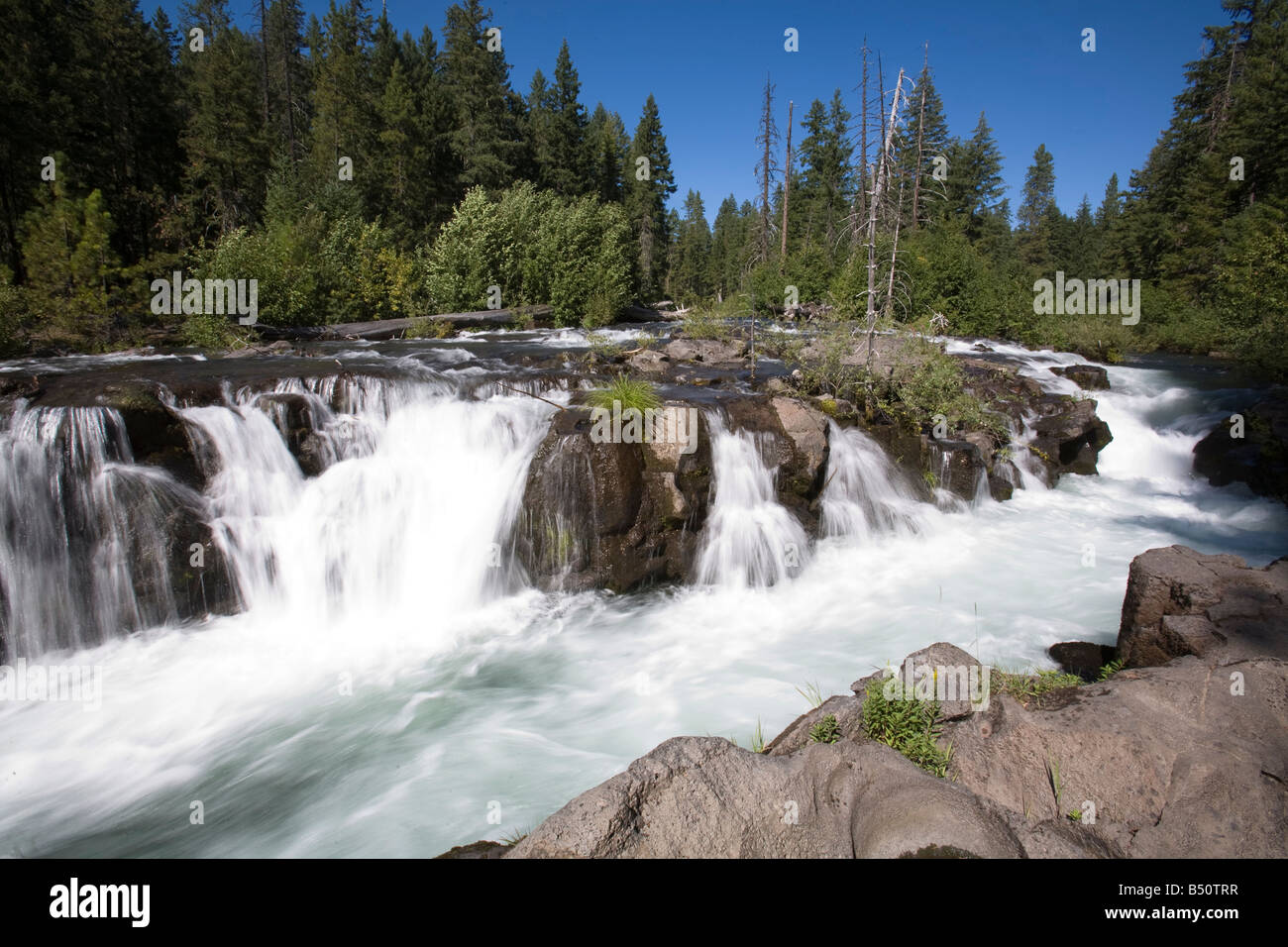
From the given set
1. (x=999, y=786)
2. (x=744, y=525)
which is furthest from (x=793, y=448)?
(x=999, y=786)

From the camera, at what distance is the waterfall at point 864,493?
1005cm

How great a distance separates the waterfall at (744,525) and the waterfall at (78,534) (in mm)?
6813

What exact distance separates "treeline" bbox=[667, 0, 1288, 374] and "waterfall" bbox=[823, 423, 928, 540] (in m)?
2.62

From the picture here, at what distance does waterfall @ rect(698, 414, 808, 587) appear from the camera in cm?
895

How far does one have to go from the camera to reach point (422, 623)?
8062 mm

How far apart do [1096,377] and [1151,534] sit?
760 cm

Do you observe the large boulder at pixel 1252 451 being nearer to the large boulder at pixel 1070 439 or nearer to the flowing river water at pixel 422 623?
the flowing river water at pixel 422 623

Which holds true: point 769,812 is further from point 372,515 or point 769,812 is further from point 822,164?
point 822,164

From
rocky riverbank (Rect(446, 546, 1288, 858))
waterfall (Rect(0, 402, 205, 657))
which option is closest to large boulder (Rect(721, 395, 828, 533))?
rocky riverbank (Rect(446, 546, 1288, 858))

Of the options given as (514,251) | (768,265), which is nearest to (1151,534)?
(514,251)

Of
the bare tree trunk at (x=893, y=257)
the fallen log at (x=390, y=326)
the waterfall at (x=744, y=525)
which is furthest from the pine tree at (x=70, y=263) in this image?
the bare tree trunk at (x=893, y=257)

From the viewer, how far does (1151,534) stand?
1038 cm

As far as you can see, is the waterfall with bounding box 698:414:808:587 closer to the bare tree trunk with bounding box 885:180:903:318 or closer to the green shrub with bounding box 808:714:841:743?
the bare tree trunk with bounding box 885:180:903:318
